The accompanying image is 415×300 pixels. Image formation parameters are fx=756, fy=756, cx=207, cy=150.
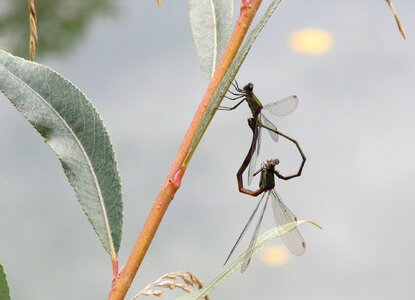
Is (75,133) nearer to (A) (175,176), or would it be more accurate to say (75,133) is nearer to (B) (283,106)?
(A) (175,176)

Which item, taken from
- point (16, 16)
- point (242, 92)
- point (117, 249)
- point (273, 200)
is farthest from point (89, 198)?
point (16, 16)

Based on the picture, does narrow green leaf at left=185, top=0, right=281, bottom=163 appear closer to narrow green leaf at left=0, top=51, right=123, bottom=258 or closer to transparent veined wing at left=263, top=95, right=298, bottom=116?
narrow green leaf at left=0, top=51, right=123, bottom=258

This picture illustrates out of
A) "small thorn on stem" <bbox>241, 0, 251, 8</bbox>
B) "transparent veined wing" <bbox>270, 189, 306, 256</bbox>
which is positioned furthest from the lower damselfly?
"small thorn on stem" <bbox>241, 0, 251, 8</bbox>

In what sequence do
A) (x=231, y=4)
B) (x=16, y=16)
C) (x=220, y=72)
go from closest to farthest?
(x=220, y=72) → (x=231, y=4) → (x=16, y=16)

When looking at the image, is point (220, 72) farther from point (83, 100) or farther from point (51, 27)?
point (51, 27)

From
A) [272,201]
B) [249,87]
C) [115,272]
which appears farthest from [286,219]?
[115,272]
